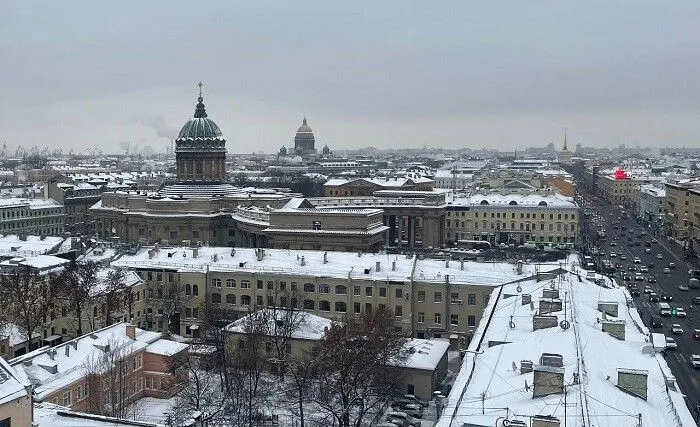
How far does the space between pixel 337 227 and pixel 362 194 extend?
48.1 metres

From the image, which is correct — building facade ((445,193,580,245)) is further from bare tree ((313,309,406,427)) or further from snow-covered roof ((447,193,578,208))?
bare tree ((313,309,406,427))

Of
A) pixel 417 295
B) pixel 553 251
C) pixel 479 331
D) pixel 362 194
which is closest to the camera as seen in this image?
pixel 479 331

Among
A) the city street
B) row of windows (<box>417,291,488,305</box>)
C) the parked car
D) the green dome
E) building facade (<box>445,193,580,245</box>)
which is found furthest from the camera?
building facade (<box>445,193,580,245</box>)

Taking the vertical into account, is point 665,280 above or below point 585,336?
below

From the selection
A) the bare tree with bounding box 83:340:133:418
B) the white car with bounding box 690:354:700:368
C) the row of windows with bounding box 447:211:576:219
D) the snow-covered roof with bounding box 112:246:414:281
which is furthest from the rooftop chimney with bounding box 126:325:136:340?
the row of windows with bounding box 447:211:576:219

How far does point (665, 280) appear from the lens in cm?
7306

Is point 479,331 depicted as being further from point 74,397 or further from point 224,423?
point 74,397

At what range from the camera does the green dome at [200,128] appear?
9738 centimetres

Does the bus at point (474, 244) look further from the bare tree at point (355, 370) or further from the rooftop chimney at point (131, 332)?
the rooftop chimney at point (131, 332)

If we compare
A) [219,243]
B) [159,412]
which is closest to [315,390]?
[159,412]

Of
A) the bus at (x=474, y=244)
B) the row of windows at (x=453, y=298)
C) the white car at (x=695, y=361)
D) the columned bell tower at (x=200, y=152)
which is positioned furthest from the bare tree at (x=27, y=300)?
the bus at (x=474, y=244)

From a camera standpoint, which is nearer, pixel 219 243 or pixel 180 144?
pixel 219 243

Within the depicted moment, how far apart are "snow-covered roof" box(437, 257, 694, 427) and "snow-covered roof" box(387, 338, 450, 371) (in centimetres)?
546

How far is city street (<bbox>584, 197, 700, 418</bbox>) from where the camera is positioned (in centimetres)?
4353
